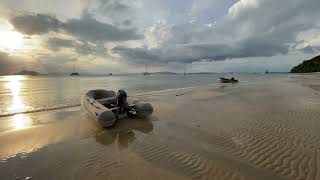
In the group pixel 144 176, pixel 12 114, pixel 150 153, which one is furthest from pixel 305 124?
pixel 12 114

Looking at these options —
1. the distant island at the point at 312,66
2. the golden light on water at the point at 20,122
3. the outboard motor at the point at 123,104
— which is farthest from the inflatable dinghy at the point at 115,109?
the distant island at the point at 312,66

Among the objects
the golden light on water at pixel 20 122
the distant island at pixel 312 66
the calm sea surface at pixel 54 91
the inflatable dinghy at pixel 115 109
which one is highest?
the distant island at pixel 312 66

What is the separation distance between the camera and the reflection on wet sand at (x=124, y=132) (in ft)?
Result: 25.6

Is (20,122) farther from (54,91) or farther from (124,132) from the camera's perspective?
(54,91)

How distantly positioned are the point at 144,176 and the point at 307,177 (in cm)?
369

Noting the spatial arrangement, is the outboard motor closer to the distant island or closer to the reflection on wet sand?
the reflection on wet sand

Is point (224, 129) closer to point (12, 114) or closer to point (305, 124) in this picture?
point (305, 124)

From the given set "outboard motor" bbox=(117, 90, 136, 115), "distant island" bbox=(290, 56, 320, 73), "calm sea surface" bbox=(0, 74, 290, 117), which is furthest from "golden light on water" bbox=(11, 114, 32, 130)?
"distant island" bbox=(290, 56, 320, 73)

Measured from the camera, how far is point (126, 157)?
6266mm

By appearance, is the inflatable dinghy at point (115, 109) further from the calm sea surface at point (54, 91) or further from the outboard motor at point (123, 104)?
the calm sea surface at point (54, 91)

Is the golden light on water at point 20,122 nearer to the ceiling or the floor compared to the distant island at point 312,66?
nearer to the floor

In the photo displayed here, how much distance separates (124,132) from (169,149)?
2.82m

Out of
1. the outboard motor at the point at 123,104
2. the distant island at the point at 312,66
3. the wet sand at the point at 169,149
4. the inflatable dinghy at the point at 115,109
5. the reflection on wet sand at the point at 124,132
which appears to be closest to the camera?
the wet sand at the point at 169,149

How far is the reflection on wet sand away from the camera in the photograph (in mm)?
7790
